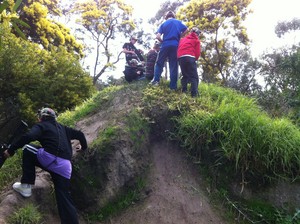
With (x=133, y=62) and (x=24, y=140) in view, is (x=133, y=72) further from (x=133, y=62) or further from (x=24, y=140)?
(x=24, y=140)

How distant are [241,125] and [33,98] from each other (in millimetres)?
5474

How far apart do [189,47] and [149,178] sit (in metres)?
3.17

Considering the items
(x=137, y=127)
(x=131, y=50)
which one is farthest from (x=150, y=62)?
(x=137, y=127)

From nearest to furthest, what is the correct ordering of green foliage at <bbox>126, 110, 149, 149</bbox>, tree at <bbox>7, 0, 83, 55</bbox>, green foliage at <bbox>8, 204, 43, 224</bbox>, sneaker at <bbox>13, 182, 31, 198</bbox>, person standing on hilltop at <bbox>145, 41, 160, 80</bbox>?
green foliage at <bbox>8, 204, 43, 224</bbox>
sneaker at <bbox>13, 182, 31, 198</bbox>
green foliage at <bbox>126, 110, 149, 149</bbox>
person standing on hilltop at <bbox>145, 41, 160, 80</bbox>
tree at <bbox>7, 0, 83, 55</bbox>

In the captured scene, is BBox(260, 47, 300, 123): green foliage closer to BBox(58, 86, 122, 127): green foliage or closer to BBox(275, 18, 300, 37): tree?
BBox(58, 86, 122, 127): green foliage

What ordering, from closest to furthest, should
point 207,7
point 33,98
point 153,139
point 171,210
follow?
1. point 171,210
2. point 153,139
3. point 33,98
4. point 207,7

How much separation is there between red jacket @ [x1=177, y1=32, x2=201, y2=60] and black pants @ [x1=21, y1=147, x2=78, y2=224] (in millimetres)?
4122

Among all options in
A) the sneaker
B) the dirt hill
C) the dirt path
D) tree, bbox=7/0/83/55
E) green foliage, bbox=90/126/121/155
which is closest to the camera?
the sneaker

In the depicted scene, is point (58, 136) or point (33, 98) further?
point (33, 98)

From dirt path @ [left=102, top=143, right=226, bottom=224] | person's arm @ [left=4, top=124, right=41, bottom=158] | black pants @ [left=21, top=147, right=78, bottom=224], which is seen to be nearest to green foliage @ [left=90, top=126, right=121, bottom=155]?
dirt path @ [left=102, top=143, right=226, bottom=224]

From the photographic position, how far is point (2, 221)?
471 cm

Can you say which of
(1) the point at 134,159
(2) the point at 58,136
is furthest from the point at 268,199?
(2) the point at 58,136

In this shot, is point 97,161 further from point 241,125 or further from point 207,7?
point 207,7

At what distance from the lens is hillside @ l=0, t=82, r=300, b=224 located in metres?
5.55
